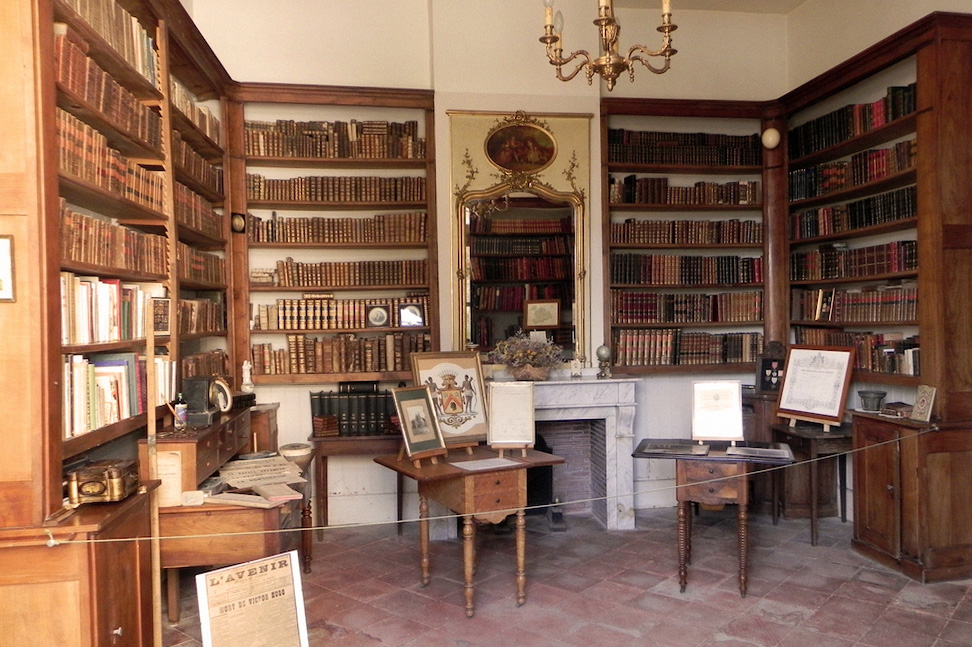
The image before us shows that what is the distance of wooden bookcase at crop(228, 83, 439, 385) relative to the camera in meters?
5.30

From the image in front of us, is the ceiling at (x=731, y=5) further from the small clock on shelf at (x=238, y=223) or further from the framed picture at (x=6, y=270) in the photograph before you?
the framed picture at (x=6, y=270)

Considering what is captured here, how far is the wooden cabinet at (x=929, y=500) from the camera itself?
13.7 feet

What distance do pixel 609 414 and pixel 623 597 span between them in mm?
1624

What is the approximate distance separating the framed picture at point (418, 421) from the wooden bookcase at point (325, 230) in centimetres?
127

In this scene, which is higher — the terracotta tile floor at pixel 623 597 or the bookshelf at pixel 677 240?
the bookshelf at pixel 677 240

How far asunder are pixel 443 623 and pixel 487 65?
400 cm

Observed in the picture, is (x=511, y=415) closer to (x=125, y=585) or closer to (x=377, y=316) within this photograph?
(x=377, y=316)

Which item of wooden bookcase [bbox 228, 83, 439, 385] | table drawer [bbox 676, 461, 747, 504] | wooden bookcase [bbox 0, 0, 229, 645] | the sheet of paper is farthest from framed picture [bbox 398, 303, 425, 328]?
table drawer [bbox 676, 461, 747, 504]

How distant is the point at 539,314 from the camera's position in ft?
18.3

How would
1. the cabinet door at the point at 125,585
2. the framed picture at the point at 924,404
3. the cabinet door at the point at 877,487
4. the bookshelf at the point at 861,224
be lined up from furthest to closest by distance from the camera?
the bookshelf at the point at 861,224 → the cabinet door at the point at 877,487 → the framed picture at the point at 924,404 → the cabinet door at the point at 125,585

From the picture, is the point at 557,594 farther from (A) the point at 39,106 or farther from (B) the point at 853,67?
(B) the point at 853,67

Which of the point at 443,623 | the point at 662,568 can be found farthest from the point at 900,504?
the point at 443,623

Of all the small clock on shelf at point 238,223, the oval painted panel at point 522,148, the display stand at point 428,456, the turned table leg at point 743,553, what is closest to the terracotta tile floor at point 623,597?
the turned table leg at point 743,553

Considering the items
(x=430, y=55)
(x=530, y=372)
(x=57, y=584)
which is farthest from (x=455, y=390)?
(x=430, y=55)
